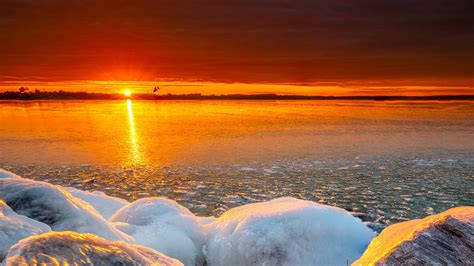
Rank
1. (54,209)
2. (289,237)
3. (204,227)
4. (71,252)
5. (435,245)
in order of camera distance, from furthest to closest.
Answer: (204,227) < (289,237) < (54,209) < (435,245) < (71,252)

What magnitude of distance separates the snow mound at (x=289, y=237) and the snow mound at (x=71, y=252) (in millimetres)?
2289

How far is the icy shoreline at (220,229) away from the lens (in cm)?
374

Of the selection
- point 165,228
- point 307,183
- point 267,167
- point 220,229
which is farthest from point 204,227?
point 267,167

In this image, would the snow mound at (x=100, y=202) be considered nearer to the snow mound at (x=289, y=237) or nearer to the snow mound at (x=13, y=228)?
the snow mound at (x=289, y=237)

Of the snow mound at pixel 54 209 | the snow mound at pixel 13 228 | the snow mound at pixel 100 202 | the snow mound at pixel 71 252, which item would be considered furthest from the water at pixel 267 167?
the snow mound at pixel 71 252

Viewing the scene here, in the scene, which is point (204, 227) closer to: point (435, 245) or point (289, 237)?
point (289, 237)

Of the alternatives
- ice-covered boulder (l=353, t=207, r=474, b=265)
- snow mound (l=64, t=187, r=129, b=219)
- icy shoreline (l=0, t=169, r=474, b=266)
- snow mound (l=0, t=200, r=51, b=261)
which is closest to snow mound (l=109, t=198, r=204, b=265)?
icy shoreline (l=0, t=169, r=474, b=266)

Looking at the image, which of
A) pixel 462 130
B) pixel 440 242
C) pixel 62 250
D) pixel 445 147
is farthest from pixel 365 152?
pixel 62 250

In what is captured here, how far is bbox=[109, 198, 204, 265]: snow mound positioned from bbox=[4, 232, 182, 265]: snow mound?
253 centimetres

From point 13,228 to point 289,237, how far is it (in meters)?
3.15

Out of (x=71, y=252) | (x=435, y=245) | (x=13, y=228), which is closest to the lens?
(x=71, y=252)

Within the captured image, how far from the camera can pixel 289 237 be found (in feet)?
17.2

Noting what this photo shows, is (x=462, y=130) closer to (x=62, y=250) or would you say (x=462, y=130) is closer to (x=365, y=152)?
(x=365, y=152)

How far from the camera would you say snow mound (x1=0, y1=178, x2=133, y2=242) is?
461 centimetres
